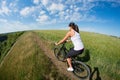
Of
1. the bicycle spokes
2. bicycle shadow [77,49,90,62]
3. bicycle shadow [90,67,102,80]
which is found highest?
the bicycle spokes

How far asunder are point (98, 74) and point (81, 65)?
462 centimetres

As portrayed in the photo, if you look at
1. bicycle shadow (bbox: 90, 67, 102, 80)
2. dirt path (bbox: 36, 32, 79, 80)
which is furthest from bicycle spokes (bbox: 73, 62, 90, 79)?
bicycle shadow (bbox: 90, 67, 102, 80)

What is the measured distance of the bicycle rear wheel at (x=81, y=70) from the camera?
13719mm

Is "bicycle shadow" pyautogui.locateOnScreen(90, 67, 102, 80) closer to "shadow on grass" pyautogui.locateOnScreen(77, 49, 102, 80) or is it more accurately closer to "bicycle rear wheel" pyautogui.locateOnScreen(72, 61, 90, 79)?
"shadow on grass" pyautogui.locateOnScreen(77, 49, 102, 80)

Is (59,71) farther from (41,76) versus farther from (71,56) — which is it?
(71,56)

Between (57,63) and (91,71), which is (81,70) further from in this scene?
(57,63)

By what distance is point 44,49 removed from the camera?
2491cm

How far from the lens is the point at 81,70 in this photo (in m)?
14.4

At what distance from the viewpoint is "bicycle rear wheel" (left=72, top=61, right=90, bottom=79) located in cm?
1372

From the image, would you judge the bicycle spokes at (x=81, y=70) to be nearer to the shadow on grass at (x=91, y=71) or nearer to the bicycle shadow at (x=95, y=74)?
→ the shadow on grass at (x=91, y=71)

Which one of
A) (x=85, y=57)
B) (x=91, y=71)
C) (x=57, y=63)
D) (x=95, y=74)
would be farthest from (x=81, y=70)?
(x=85, y=57)

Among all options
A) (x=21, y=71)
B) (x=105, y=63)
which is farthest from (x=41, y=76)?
(x=105, y=63)

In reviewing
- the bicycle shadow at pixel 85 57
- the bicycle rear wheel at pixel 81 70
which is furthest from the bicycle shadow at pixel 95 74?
the bicycle rear wheel at pixel 81 70

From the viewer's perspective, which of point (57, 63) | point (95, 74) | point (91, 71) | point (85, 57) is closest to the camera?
point (95, 74)
